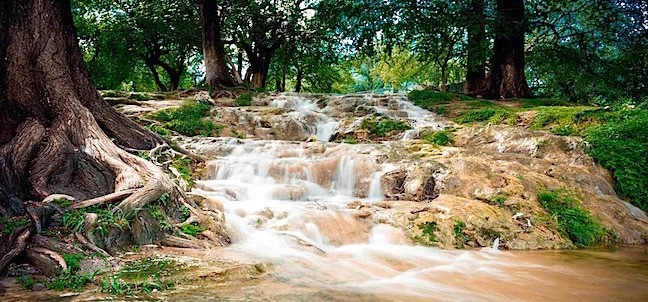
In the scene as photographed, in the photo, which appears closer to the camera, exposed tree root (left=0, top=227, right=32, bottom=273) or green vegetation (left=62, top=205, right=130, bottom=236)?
exposed tree root (left=0, top=227, right=32, bottom=273)

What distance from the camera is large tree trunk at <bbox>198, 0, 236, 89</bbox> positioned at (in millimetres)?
16688

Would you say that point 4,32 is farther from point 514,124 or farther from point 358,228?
point 514,124

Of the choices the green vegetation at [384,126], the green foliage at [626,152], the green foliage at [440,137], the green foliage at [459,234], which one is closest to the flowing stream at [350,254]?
the green foliage at [459,234]

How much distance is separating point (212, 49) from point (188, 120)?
616 centimetres

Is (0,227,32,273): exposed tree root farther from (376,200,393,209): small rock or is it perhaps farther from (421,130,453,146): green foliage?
(421,130,453,146): green foliage

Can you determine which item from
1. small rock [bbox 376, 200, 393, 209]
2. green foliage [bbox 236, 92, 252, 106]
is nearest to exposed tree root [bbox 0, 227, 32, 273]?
small rock [bbox 376, 200, 393, 209]

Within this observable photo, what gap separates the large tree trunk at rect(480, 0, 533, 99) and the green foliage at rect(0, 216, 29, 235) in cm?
1390

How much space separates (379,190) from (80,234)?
4.80 meters

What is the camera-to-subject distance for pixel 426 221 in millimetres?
5973

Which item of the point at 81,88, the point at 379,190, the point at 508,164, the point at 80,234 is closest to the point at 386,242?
the point at 379,190

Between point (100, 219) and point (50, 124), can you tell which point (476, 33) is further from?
point (100, 219)

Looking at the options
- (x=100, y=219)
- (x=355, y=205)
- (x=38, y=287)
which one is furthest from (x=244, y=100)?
(x=38, y=287)

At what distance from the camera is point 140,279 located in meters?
3.29

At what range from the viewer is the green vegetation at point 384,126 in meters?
11.4
